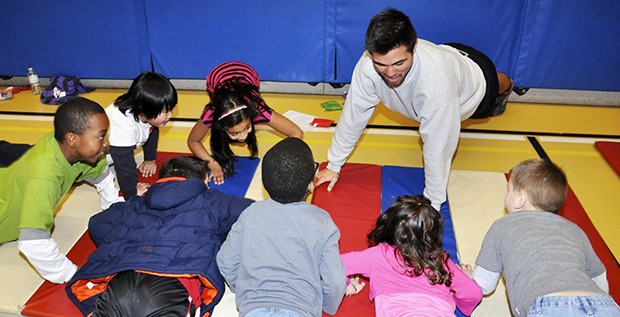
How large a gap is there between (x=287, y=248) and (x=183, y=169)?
3.35 feet

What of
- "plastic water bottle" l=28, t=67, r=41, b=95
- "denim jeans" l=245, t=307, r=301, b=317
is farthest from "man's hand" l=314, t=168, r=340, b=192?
"plastic water bottle" l=28, t=67, r=41, b=95

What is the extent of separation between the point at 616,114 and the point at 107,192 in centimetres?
447

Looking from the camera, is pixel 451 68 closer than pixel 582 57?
Yes

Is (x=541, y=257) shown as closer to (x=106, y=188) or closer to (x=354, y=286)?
(x=354, y=286)

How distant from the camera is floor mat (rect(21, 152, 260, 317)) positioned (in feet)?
8.58

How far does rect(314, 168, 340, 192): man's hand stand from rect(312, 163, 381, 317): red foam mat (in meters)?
0.03

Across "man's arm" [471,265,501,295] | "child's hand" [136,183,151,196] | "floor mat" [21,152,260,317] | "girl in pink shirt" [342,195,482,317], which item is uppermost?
"girl in pink shirt" [342,195,482,317]

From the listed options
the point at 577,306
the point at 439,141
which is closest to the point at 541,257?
the point at 577,306

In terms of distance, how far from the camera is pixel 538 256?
212cm

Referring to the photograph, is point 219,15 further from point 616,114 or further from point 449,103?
point 616,114

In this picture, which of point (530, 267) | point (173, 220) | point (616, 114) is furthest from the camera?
point (616, 114)

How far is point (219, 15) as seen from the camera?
15.9 ft

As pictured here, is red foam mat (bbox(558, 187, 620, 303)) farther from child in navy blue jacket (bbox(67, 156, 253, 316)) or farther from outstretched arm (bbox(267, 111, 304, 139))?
child in navy blue jacket (bbox(67, 156, 253, 316))

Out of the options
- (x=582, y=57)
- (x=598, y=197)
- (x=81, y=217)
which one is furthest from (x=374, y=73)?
(x=582, y=57)
